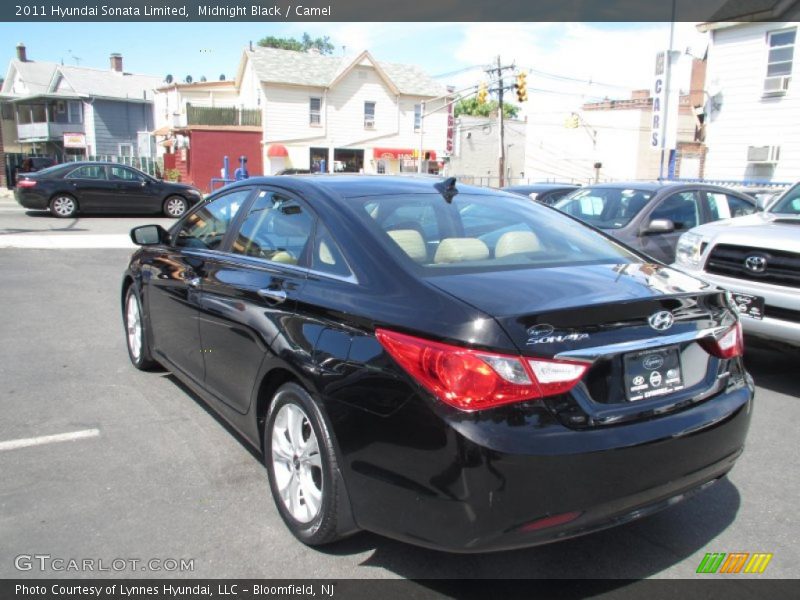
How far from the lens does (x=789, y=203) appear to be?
692 centimetres

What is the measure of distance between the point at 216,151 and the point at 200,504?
1387 inches

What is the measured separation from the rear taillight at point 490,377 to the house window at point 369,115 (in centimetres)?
3845

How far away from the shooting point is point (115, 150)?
49.5 m

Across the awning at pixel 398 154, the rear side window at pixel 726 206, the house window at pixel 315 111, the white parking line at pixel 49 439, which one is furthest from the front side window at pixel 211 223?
the awning at pixel 398 154

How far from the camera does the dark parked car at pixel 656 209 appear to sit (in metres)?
7.48

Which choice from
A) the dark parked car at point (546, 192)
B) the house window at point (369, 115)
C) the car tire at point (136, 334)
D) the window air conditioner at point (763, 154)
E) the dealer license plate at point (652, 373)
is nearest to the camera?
the dealer license plate at point (652, 373)

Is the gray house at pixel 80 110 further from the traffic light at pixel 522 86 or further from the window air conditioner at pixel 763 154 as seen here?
the window air conditioner at pixel 763 154

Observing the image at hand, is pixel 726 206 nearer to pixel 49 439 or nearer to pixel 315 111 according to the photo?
pixel 49 439

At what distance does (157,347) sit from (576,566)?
11.1 ft

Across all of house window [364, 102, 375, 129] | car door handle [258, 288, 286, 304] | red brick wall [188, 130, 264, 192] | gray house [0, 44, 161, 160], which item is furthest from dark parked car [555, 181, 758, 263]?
gray house [0, 44, 161, 160]

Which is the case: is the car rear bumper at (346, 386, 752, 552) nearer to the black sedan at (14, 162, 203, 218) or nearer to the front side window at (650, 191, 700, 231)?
the front side window at (650, 191, 700, 231)

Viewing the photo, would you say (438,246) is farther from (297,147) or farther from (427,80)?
(427,80)

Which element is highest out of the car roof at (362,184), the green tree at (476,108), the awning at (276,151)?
the green tree at (476,108)

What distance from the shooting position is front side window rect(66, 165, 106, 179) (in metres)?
18.0
